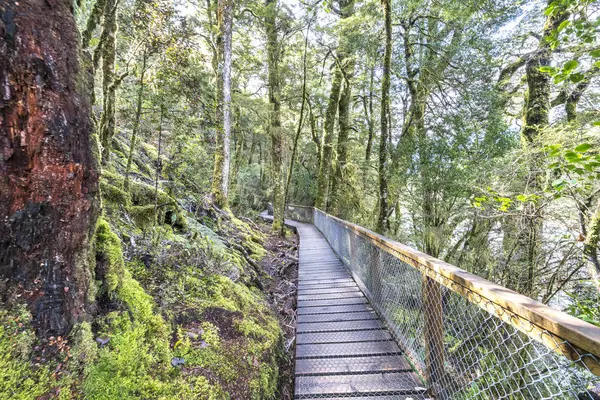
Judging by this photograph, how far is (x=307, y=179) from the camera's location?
63.7 feet

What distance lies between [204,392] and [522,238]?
539 cm

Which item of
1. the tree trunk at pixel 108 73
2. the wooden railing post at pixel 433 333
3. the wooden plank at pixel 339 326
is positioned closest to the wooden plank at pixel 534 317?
the wooden railing post at pixel 433 333

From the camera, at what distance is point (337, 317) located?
149 inches

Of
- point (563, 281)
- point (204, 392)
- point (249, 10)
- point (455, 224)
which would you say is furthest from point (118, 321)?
point (249, 10)

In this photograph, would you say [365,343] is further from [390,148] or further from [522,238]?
[390,148]

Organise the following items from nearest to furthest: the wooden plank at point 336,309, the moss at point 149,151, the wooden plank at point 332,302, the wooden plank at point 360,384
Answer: the wooden plank at point 360,384, the wooden plank at point 336,309, the wooden plank at point 332,302, the moss at point 149,151

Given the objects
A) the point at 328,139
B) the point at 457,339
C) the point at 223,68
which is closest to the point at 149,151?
the point at 223,68

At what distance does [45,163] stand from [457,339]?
318cm

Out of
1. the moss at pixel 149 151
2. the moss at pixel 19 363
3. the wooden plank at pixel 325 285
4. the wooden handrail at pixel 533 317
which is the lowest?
the wooden plank at pixel 325 285

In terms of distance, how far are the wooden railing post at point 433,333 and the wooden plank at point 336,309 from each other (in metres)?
1.58

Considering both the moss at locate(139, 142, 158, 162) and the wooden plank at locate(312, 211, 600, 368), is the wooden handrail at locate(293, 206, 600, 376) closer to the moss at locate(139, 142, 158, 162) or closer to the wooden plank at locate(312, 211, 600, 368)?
the wooden plank at locate(312, 211, 600, 368)

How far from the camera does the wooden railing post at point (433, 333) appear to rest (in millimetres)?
2238

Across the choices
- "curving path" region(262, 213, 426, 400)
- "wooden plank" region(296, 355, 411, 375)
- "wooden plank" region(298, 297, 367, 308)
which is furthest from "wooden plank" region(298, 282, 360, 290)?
"wooden plank" region(296, 355, 411, 375)

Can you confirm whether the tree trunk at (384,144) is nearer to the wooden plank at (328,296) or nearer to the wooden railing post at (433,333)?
the wooden plank at (328,296)
